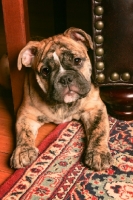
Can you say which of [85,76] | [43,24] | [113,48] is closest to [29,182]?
[85,76]

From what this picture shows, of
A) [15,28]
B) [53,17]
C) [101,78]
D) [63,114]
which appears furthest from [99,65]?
[53,17]

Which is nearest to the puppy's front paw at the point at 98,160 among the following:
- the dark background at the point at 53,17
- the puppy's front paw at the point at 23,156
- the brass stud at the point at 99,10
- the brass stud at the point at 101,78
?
the puppy's front paw at the point at 23,156

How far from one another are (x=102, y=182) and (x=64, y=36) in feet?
2.31

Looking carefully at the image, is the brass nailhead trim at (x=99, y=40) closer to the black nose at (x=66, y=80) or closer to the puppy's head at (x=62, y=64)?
the puppy's head at (x=62, y=64)

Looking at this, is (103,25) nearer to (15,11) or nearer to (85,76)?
(85,76)

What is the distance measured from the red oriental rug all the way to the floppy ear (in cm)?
38

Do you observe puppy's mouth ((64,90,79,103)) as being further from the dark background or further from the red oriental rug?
the dark background

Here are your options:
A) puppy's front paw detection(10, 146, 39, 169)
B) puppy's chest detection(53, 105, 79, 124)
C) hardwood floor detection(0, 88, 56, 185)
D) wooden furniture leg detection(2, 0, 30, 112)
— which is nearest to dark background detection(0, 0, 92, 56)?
hardwood floor detection(0, 88, 56, 185)

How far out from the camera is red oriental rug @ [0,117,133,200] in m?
1.31

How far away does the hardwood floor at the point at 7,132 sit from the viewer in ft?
4.94

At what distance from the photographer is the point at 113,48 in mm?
1537

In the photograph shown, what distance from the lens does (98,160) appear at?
142 centimetres

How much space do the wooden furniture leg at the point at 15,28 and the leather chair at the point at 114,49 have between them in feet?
1.10

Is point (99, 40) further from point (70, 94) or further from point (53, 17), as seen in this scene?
point (53, 17)
